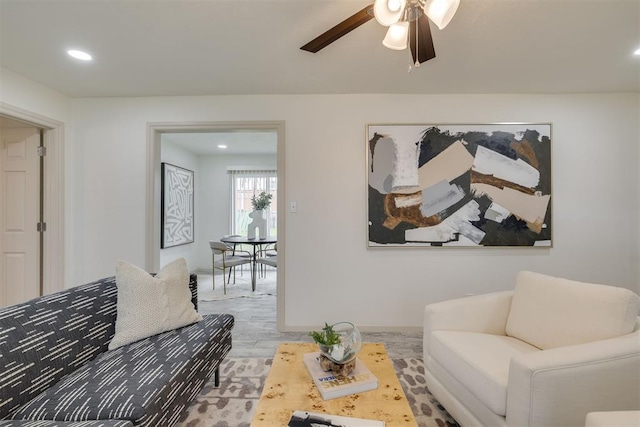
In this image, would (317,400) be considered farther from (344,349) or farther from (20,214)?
(20,214)

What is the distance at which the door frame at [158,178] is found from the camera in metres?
3.03

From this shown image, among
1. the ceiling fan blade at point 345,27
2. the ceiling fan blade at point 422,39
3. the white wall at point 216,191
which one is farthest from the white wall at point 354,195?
the white wall at point 216,191

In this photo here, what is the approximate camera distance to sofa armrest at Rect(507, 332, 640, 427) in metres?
1.19

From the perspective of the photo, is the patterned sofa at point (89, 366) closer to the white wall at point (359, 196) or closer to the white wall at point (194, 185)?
the white wall at point (359, 196)

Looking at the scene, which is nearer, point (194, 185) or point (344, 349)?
point (344, 349)

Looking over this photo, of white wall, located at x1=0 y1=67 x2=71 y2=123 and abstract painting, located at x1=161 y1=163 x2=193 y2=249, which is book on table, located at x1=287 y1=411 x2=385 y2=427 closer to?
white wall, located at x1=0 y1=67 x2=71 y2=123

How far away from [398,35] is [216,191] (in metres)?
5.20

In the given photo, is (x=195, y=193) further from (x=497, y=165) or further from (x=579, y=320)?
(x=579, y=320)

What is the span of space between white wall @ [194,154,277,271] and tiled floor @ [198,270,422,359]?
173 centimetres

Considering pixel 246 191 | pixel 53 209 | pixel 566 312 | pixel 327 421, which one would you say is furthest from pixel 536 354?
pixel 246 191

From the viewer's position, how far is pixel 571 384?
3.97 ft

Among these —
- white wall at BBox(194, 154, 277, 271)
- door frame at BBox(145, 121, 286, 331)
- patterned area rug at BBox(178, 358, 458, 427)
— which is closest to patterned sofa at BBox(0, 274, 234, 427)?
patterned area rug at BBox(178, 358, 458, 427)

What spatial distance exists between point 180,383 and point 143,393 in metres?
0.19

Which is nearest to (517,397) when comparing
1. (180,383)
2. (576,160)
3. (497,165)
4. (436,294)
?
(180,383)
